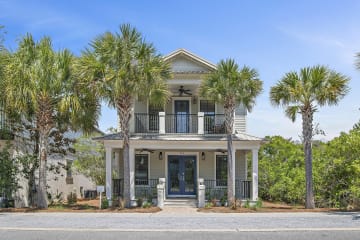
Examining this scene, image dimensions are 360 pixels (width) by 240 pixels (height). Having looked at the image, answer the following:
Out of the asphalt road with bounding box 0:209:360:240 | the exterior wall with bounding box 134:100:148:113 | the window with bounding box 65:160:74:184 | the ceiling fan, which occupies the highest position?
the ceiling fan

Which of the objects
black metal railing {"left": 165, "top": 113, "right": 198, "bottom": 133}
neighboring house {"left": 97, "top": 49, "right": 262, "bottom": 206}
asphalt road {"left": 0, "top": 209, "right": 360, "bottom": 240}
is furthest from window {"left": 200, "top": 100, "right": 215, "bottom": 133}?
asphalt road {"left": 0, "top": 209, "right": 360, "bottom": 240}

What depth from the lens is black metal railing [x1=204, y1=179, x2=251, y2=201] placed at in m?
21.8

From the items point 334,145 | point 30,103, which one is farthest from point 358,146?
point 30,103

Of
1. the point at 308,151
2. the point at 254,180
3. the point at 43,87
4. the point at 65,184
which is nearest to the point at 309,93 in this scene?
the point at 308,151

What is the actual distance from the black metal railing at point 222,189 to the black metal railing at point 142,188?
2.84m

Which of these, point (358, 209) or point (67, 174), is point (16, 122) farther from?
point (358, 209)

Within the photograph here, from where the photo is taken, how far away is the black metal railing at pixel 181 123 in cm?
2272

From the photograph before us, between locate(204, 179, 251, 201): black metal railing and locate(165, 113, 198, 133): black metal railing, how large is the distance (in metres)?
2.97

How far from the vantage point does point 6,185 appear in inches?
716

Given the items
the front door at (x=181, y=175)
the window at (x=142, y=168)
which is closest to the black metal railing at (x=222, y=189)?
the front door at (x=181, y=175)

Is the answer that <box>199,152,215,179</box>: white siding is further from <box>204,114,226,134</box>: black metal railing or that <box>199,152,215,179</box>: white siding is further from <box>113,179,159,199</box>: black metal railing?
<box>113,179,159,199</box>: black metal railing

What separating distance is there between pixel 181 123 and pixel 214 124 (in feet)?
5.84

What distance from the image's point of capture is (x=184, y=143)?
2094cm

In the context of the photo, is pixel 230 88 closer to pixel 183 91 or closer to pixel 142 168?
pixel 183 91
